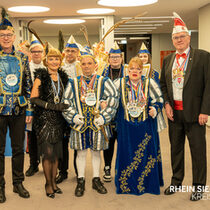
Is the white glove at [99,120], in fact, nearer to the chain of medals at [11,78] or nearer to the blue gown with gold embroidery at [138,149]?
the blue gown with gold embroidery at [138,149]

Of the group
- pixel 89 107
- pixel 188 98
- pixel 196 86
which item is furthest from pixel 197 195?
pixel 89 107

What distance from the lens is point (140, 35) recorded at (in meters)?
14.6

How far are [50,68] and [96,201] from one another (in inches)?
52.8

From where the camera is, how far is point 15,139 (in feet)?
10.4

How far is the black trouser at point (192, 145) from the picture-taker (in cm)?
304

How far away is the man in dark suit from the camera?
2.95 m

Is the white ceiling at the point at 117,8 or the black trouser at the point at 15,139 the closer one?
the black trouser at the point at 15,139

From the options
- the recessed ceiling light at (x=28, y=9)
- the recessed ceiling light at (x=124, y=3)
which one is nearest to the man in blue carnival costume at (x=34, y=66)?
the recessed ceiling light at (x=124, y=3)

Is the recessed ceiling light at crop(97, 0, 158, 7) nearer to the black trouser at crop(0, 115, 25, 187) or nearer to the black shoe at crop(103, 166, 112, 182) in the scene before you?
the black shoe at crop(103, 166, 112, 182)

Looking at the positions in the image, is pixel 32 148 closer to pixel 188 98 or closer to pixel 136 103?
pixel 136 103

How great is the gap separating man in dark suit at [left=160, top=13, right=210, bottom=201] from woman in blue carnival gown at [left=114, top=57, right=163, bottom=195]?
18cm

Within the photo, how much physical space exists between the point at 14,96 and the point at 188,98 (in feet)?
5.27

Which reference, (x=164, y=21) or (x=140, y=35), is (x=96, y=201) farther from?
(x=140, y=35)

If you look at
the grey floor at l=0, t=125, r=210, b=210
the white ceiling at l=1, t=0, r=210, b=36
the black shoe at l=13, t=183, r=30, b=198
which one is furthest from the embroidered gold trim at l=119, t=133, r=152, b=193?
the white ceiling at l=1, t=0, r=210, b=36
